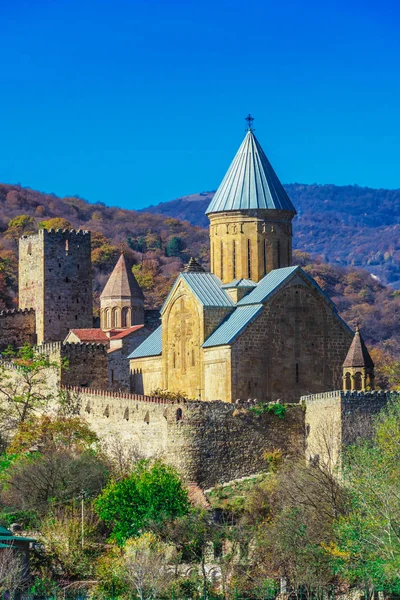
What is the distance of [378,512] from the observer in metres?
35.9

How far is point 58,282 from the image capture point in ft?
214

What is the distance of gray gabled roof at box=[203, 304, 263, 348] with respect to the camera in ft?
156

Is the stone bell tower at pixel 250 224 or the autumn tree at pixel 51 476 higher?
the stone bell tower at pixel 250 224

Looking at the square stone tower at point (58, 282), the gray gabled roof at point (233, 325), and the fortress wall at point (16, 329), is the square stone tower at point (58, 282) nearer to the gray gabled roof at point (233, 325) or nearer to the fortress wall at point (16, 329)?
the fortress wall at point (16, 329)

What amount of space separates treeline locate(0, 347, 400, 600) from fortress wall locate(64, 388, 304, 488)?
1.63 feet

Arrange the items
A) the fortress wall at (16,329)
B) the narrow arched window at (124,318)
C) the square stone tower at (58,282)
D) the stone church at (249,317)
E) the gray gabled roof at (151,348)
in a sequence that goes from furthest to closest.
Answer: the narrow arched window at (124,318), the square stone tower at (58,282), the fortress wall at (16,329), the gray gabled roof at (151,348), the stone church at (249,317)

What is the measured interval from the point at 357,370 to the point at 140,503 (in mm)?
9679

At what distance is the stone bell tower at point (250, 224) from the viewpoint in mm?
50875

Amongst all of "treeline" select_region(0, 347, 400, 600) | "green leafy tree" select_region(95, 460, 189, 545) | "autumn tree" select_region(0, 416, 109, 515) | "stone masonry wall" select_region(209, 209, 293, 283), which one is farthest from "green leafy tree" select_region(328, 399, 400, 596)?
"stone masonry wall" select_region(209, 209, 293, 283)

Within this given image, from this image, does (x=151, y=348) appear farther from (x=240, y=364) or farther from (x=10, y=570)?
(x=10, y=570)

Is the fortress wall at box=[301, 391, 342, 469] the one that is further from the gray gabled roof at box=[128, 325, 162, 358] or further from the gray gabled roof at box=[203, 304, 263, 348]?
the gray gabled roof at box=[128, 325, 162, 358]

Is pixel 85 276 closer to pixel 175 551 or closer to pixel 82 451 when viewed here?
pixel 82 451

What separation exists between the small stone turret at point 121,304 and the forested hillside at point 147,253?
16038 mm

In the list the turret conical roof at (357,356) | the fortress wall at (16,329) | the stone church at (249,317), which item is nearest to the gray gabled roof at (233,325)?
the stone church at (249,317)
